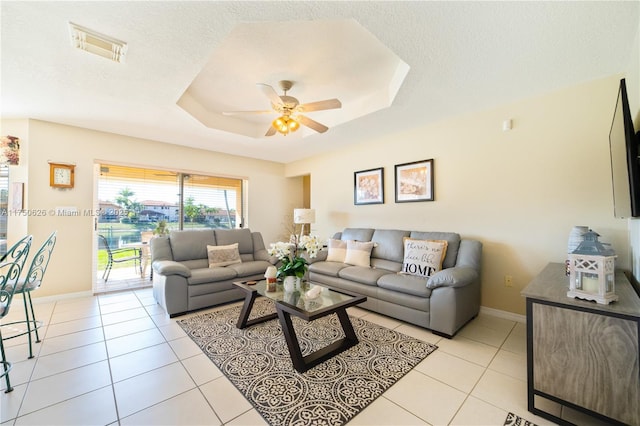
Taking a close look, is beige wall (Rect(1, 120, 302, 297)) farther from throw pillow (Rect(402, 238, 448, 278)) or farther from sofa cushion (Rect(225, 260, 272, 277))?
throw pillow (Rect(402, 238, 448, 278))

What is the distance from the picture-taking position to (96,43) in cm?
190

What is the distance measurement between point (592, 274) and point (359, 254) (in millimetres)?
2477

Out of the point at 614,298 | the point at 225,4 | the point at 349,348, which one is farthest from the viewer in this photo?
the point at 349,348

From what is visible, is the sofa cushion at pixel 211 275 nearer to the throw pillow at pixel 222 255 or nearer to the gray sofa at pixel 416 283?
the throw pillow at pixel 222 255

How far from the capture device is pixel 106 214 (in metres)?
4.14

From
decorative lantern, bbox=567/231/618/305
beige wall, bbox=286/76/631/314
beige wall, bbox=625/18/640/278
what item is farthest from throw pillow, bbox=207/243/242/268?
beige wall, bbox=625/18/640/278

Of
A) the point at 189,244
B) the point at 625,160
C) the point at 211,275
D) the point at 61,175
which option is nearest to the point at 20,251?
the point at 211,275

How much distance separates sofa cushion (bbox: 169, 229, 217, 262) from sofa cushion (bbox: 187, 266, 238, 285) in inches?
19.8

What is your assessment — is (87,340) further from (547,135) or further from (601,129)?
(601,129)

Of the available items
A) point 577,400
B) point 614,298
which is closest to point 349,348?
point 577,400

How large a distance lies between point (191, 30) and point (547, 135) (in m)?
3.44

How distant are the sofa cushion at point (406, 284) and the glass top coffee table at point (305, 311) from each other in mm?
606

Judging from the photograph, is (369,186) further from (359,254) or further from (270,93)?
(270,93)

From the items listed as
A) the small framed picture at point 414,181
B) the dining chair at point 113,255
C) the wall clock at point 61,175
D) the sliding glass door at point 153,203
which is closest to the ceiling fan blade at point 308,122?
the small framed picture at point 414,181
